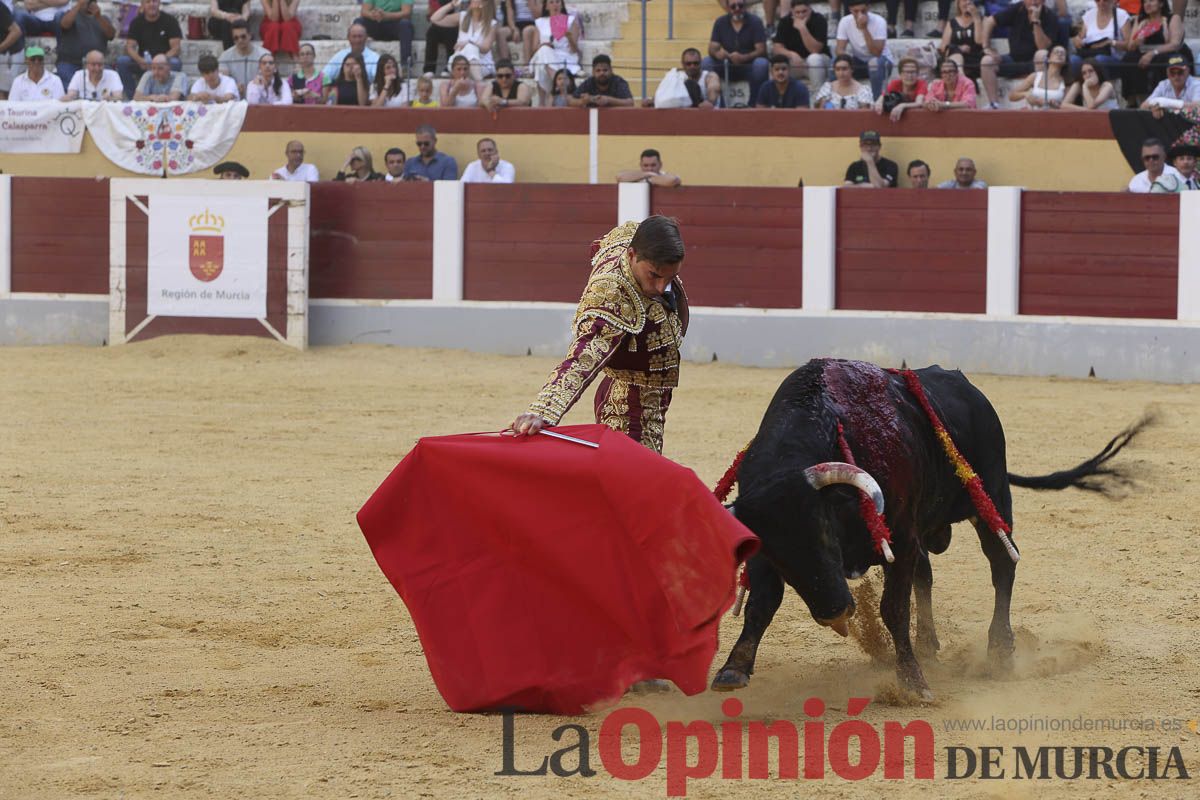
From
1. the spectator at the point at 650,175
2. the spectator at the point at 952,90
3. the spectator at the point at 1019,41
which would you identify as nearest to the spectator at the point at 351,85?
the spectator at the point at 650,175

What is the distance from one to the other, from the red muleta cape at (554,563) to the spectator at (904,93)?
7172 millimetres

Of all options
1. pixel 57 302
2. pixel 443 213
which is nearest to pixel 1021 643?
pixel 443 213

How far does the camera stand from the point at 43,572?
448 cm

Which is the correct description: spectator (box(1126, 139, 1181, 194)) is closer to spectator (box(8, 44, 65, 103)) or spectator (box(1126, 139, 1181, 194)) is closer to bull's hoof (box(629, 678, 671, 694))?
bull's hoof (box(629, 678, 671, 694))

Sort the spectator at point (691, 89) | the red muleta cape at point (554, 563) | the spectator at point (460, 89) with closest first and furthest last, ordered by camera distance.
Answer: the red muleta cape at point (554, 563), the spectator at point (691, 89), the spectator at point (460, 89)

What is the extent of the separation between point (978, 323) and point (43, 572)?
619 centimetres

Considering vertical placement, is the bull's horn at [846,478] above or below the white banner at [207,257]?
below

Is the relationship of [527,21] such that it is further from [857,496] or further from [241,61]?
[857,496]

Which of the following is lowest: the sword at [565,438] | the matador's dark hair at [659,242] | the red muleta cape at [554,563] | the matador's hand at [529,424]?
the red muleta cape at [554,563]

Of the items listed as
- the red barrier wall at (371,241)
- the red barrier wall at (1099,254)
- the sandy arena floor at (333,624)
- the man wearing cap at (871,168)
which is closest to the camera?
the sandy arena floor at (333,624)

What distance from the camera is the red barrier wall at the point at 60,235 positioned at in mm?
10305

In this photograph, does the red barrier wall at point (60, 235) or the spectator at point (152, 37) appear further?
the spectator at point (152, 37)

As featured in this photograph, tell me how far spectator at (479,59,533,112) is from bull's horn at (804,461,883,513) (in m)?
7.84

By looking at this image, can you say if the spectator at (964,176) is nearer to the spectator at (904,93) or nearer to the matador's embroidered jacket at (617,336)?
the spectator at (904,93)
